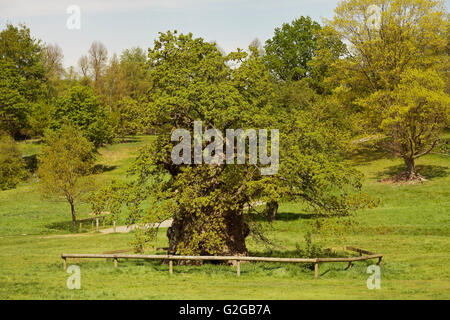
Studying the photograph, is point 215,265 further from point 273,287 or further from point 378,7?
point 378,7

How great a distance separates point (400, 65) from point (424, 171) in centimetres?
1297

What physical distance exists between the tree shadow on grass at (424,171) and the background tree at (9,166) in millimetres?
53746

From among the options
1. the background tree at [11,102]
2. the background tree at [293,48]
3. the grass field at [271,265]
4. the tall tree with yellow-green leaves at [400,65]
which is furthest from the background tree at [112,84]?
the tall tree with yellow-green leaves at [400,65]

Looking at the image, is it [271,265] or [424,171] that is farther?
[424,171]

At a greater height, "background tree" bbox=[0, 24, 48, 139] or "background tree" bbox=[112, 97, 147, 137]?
"background tree" bbox=[0, 24, 48, 139]

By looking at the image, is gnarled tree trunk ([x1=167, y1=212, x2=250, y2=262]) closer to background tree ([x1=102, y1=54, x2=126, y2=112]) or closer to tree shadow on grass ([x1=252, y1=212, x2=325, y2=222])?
tree shadow on grass ([x1=252, y1=212, x2=325, y2=222])

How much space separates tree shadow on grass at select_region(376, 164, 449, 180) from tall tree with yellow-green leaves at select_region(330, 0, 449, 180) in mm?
2376

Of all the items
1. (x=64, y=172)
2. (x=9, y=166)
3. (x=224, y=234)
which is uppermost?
→ (x=64, y=172)

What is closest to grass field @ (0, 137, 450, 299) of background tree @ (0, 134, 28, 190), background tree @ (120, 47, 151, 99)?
background tree @ (0, 134, 28, 190)

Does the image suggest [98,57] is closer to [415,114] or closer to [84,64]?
[84,64]

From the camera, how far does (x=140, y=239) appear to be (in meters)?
24.9

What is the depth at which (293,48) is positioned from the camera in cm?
10738

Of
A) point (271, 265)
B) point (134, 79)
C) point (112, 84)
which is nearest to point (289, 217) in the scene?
point (271, 265)

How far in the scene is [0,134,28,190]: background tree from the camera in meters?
79.1
